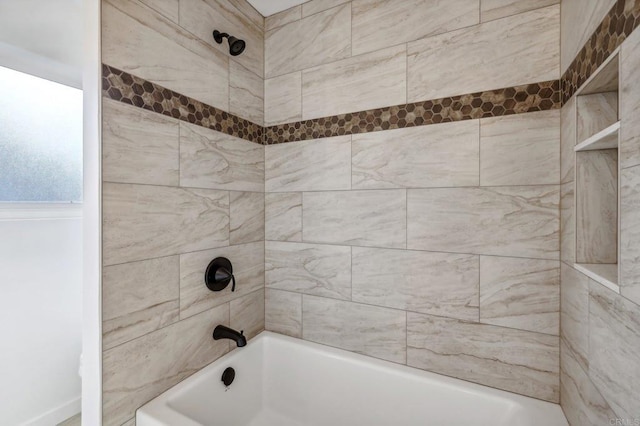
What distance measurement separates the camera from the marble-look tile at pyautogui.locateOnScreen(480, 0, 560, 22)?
1.28 m

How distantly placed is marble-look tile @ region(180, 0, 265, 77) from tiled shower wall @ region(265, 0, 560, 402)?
0.31ft

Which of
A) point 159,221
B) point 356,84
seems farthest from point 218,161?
point 356,84

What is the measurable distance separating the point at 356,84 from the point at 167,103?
98 cm

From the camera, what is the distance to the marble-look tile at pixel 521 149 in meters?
1.27

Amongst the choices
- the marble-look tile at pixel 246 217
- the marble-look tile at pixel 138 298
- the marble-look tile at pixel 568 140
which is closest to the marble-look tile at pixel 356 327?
the marble-look tile at pixel 246 217

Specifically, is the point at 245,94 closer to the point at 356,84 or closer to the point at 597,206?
the point at 356,84

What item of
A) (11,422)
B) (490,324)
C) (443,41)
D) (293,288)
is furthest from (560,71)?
(11,422)

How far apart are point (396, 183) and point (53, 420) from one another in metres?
2.66

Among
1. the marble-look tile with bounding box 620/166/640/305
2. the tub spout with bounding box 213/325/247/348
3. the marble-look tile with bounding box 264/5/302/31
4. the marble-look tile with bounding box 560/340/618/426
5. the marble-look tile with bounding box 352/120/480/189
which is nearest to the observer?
the marble-look tile with bounding box 620/166/640/305

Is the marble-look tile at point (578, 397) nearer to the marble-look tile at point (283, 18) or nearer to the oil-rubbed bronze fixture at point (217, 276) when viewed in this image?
the oil-rubbed bronze fixture at point (217, 276)

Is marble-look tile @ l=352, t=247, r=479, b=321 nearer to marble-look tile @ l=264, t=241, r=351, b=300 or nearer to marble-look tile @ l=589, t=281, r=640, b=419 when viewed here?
marble-look tile @ l=264, t=241, r=351, b=300

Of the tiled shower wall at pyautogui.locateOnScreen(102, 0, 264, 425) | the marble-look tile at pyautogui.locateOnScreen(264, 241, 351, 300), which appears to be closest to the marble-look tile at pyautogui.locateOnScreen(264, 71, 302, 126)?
the tiled shower wall at pyautogui.locateOnScreen(102, 0, 264, 425)

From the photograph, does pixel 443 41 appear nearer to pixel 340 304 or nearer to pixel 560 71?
pixel 560 71

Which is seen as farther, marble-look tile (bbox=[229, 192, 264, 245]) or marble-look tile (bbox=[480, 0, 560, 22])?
marble-look tile (bbox=[229, 192, 264, 245])
